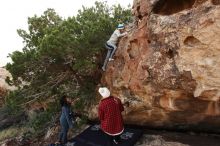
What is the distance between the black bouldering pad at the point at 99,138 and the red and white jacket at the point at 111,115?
0.53 meters

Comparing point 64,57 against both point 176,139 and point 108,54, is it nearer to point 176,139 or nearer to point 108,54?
point 108,54

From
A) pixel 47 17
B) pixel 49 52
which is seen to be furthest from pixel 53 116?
pixel 47 17

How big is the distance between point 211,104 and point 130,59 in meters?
2.87

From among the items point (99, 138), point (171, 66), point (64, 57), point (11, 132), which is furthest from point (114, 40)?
point (11, 132)

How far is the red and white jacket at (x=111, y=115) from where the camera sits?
8242 mm

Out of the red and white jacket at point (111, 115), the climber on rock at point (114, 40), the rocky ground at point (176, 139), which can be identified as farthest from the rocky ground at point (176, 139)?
the climber on rock at point (114, 40)

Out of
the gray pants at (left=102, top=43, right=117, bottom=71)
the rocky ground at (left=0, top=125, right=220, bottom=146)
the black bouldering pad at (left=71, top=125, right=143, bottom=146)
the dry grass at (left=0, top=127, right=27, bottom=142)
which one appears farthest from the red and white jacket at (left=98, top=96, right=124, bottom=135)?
the dry grass at (left=0, top=127, right=27, bottom=142)

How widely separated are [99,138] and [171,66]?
319cm

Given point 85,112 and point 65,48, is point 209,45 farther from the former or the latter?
Result: point 85,112

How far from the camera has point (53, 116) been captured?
1218cm

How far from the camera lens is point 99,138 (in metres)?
9.56

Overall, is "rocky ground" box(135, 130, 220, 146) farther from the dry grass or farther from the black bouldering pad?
the dry grass

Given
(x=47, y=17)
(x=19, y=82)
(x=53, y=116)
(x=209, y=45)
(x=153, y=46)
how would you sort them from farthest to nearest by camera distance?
(x=47, y=17), (x=53, y=116), (x=19, y=82), (x=153, y=46), (x=209, y=45)

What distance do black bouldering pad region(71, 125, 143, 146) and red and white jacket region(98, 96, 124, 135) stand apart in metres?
0.53
